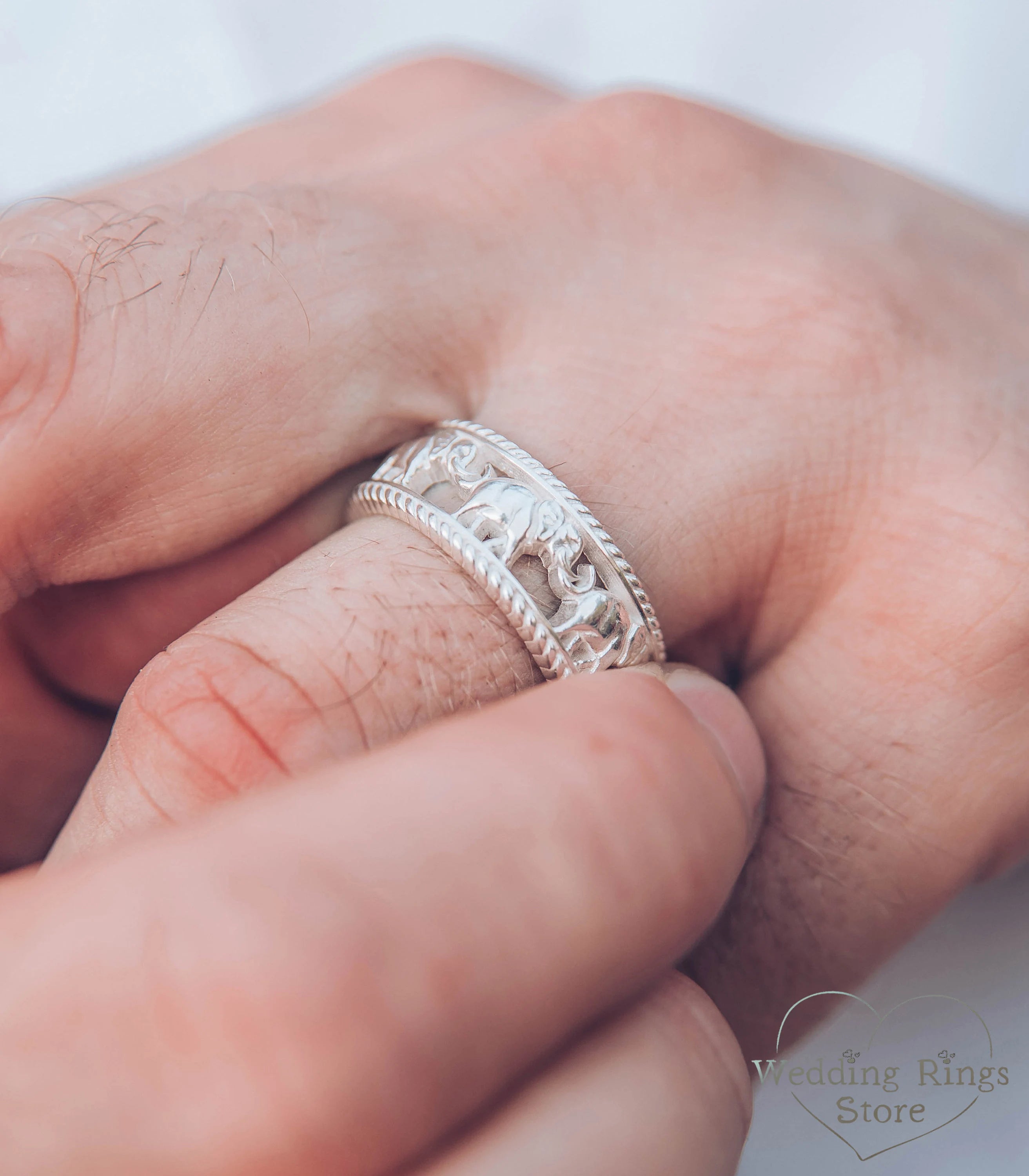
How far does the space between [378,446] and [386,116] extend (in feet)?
1.78

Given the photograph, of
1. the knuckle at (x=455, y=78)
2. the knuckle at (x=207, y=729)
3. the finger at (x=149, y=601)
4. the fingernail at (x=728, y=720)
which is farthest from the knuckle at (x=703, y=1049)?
the knuckle at (x=455, y=78)

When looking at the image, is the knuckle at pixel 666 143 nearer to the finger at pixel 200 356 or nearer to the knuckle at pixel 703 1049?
the finger at pixel 200 356

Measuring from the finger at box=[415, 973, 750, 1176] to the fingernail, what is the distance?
16 cm

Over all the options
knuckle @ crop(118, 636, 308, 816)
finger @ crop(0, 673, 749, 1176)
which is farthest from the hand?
finger @ crop(0, 673, 749, 1176)

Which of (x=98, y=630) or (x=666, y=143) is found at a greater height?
(x=666, y=143)

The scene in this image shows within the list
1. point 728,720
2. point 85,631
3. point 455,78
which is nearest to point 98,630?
point 85,631

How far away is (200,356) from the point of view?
643 millimetres

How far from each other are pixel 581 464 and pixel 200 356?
28cm

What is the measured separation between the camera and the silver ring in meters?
0.63

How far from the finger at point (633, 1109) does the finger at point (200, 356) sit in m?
0.43

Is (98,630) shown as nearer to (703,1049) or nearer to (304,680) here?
(304,680)

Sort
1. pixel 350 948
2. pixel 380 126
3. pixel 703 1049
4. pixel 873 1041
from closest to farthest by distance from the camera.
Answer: pixel 350 948 → pixel 703 1049 → pixel 873 1041 → pixel 380 126

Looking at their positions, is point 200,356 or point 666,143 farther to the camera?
point 666,143

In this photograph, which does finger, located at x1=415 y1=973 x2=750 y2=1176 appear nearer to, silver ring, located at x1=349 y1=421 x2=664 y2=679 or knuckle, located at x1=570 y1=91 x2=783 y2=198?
silver ring, located at x1=349 y1=421 x2=664 y2=679
